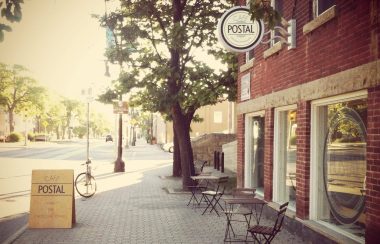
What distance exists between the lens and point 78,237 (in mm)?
8867

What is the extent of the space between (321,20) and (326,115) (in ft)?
5.81

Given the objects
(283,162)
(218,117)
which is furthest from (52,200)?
(218,117)

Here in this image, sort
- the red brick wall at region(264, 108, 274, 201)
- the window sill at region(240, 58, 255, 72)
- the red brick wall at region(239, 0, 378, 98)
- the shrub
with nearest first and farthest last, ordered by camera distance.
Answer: the red brick wall at region(239, 0, 378, 98)
the red brick wall at region(264, 108, 274, 201)
the window sill at region(240, 58, 255, 72)
the shrub

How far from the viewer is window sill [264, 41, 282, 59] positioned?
33.2 ft

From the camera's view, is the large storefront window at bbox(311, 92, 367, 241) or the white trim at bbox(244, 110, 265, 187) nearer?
the large storefront window at bbox(311, 92, 367, 241)

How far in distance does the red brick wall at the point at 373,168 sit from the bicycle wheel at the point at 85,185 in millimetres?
9451

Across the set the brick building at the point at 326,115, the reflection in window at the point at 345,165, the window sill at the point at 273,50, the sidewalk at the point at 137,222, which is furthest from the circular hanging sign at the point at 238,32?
the sidewalk at the point at 137,222

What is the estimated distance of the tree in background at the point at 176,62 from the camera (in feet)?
53.1

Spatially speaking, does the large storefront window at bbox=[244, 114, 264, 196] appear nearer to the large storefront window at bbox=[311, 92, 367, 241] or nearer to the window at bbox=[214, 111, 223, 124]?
the large storefront window at bbox=[311, 92, 367, 241]

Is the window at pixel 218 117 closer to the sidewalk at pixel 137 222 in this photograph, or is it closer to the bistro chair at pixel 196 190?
the bistro chair at pixel 196 190

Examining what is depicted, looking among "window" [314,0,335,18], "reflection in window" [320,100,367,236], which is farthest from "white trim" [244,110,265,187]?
"window" [314,0,335,18]

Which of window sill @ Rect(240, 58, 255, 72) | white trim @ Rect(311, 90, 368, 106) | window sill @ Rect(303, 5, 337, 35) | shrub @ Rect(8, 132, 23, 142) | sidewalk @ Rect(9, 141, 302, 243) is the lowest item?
sidewalk @ Rect(9, 141, 302, 243)

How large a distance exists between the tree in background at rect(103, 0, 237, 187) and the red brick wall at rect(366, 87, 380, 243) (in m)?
9.88

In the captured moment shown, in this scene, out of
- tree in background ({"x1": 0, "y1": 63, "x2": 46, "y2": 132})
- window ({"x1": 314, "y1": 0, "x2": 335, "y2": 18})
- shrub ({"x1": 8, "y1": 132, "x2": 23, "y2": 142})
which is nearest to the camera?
window ({"x1": 314, "y1": 0, "x2": 335, "y2": 18})
